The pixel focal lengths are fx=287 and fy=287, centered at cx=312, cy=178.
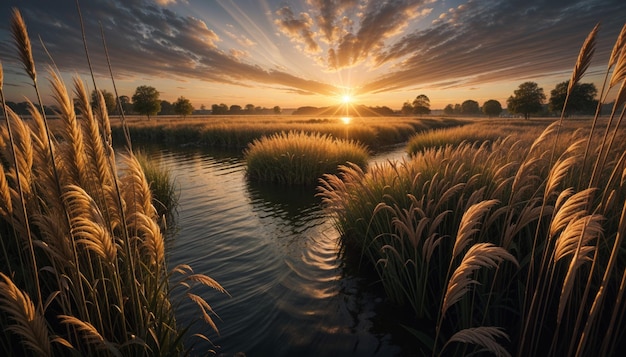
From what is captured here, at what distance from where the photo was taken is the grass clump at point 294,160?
12.5 metres

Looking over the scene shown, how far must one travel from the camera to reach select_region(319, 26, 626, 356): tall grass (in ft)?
5.67

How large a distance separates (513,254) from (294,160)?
965cm

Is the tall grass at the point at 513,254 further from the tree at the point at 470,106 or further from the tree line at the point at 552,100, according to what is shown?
the tree at the point at 470,106

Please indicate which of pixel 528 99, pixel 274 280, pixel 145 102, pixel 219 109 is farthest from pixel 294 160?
pixel 219 109

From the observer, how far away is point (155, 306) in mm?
2598

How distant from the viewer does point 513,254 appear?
4.12 meters

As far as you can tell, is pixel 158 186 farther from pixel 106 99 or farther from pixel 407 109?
pixel 407 109

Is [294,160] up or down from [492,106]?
down

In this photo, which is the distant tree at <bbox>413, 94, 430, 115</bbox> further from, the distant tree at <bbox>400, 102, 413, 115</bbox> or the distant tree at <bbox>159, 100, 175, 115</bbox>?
the distant tree at <bbox>159, 100, 175, 115</bbox>

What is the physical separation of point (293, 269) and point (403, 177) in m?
2.79

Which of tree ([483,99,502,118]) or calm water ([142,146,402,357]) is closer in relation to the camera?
calm water ([142,146,402,357])

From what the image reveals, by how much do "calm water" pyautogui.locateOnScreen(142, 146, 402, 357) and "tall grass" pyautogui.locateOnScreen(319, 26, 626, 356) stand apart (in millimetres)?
685

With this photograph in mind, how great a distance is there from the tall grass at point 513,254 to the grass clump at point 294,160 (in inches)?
237

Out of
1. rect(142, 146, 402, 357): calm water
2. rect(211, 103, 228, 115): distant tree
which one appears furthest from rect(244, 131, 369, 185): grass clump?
rect(211, 103, 228, 115): distant tree
